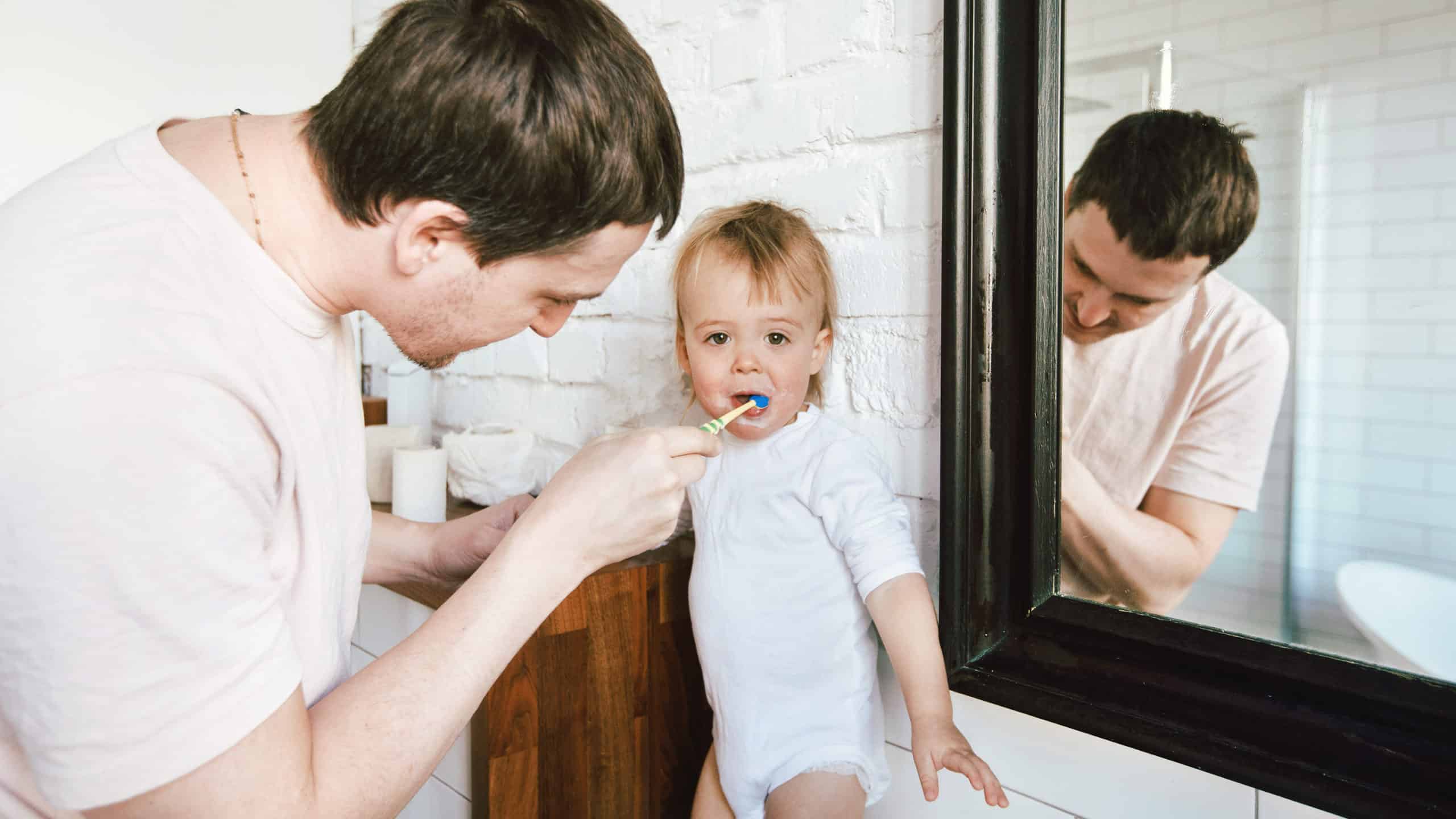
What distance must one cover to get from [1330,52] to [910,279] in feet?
1.46

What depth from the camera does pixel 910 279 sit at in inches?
40.3

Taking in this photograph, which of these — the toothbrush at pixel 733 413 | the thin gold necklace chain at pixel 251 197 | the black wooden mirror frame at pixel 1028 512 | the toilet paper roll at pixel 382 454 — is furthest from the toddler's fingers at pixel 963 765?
the toilet paper roll at pixel 382 454

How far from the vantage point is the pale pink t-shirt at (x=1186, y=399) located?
730 millimetres

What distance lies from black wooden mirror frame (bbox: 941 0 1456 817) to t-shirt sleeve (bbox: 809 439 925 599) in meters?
0.05

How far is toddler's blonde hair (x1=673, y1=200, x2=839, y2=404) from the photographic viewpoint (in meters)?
1.01

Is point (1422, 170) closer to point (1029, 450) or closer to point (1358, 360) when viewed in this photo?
point (1358, 360)

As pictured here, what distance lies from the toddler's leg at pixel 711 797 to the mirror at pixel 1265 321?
0.49 m

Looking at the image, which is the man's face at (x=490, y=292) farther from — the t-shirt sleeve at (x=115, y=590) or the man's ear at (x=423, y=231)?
the t-shirt sleeve at (x=115, y=590)

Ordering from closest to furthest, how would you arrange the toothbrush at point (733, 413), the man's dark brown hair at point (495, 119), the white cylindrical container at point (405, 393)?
1. the man's dark brown hair at point (495, 119)
2. the toothbrush at point (733, 413)
3. the white cylindrical container at point (405, 393)

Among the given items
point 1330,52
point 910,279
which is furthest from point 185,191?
point 1330,52

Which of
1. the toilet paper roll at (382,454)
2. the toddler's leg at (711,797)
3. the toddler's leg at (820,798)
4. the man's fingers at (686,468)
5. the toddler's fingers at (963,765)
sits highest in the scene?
the man's fingers at (686,468)

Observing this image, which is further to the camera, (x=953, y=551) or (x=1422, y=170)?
(x=953, y=551)

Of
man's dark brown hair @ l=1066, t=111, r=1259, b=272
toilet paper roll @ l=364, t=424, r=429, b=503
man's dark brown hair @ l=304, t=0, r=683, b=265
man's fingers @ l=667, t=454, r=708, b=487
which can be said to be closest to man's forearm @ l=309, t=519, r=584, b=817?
man's fingers @ l=667, t=454, r=708, b=487

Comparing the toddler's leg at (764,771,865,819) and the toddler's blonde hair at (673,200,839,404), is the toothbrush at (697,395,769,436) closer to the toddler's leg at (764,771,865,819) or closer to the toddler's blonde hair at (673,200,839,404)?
the toddler's blonde hair at (673,200,839,404)
